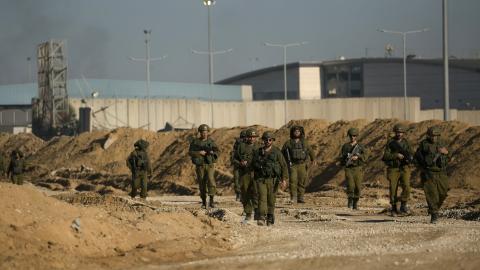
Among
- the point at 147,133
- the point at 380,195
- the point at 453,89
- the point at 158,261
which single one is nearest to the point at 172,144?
the point at 147,133

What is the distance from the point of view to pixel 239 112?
83.6 meters

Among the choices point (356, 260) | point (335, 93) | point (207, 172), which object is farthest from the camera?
point (335, 93)

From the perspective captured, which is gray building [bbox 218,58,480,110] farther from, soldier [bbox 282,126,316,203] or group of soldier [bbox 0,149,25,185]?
soldier [bbox 282,126,316,203]

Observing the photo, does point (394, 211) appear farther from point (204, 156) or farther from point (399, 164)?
point (204, 156)

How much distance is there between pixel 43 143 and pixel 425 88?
48.1 m

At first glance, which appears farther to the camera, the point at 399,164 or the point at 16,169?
the point at 16,169

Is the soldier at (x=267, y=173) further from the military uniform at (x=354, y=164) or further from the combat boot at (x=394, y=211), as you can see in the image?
the military uniform at (x=354, y=164)

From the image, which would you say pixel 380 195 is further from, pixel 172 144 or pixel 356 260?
pixel 172 144

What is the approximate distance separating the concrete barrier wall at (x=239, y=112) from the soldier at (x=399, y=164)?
51.9 m

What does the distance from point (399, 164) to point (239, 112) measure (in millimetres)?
62110

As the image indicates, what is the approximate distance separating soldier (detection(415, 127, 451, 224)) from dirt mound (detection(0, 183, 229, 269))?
3574 millimetres

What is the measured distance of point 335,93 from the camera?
108 metres

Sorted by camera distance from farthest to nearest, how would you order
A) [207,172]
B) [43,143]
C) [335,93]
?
[335,93]
[43,143]
[207,172]

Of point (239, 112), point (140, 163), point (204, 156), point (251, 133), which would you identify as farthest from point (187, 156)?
point (239, 112)
